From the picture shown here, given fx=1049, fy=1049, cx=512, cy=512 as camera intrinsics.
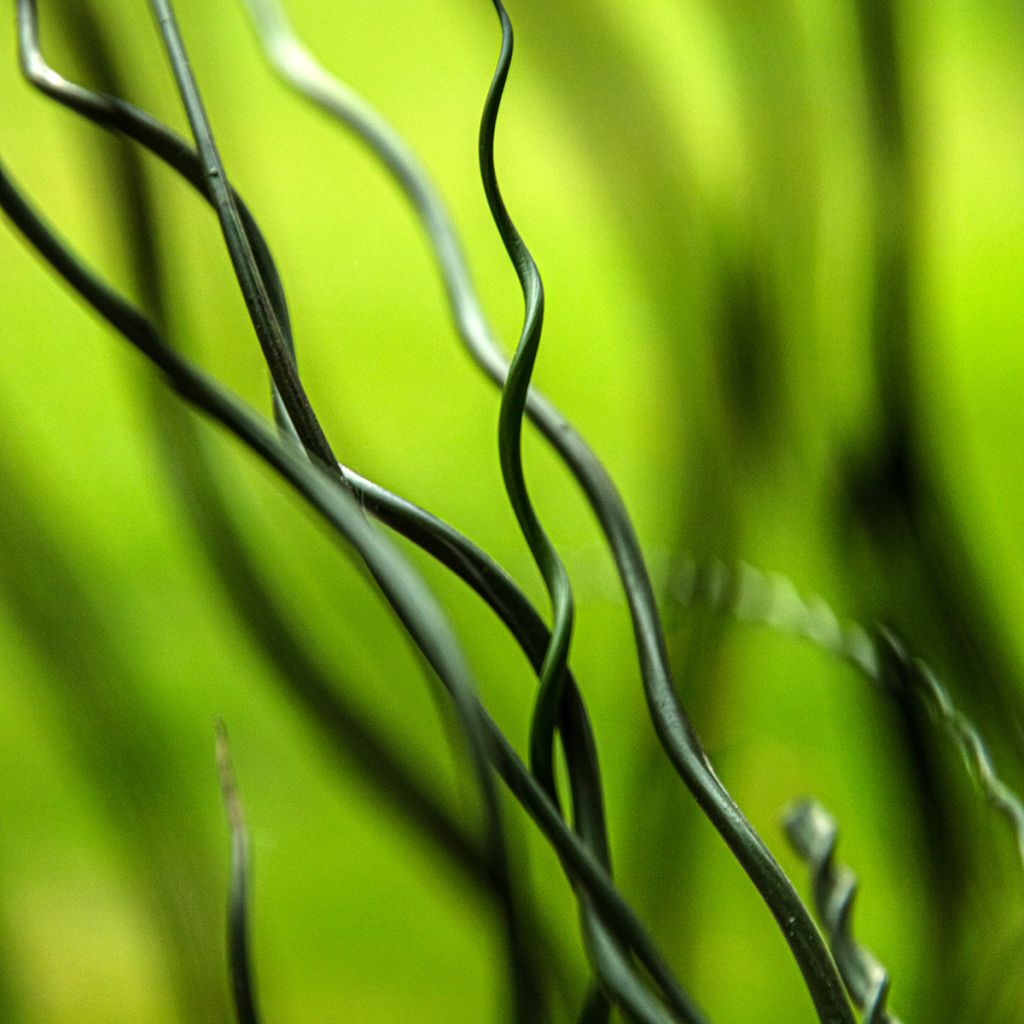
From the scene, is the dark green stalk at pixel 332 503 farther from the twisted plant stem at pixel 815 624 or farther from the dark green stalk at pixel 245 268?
the twisted plant stem at pixel 815 624

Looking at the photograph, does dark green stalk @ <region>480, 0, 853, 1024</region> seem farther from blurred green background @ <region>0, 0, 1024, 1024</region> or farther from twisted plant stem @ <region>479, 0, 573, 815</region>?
blurred green background @ <region>0, 0, 1024, 1024</region>

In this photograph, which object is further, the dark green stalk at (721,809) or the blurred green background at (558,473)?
the blurred green background at (558,473)

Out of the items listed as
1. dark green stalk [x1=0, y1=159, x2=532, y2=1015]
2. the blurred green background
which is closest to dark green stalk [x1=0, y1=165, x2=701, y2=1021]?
dark green stalk [x1=0, y1=159, x2=532, y2=1015]

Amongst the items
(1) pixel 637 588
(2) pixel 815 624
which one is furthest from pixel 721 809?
(2) pixel 815 624

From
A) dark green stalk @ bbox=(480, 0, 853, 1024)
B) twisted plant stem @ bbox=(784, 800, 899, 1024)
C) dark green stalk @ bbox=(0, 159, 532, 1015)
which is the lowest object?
twisted plant stem @ bbox=(784, 800, 899, 1024)

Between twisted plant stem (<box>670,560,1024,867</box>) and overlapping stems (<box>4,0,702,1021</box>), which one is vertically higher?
overlapping stems (<box>4,0,702,1021</box>)

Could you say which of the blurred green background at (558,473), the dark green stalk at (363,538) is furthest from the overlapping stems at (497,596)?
the blurred green background at (558,473)
